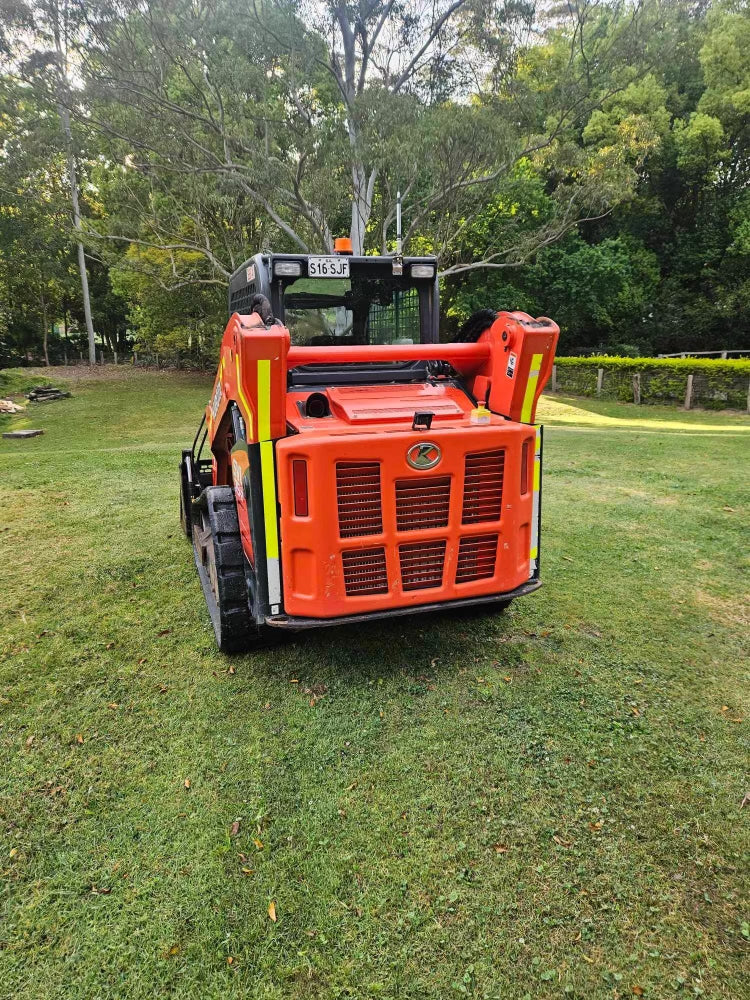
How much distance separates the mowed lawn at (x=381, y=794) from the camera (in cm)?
207

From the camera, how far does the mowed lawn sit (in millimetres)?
2068

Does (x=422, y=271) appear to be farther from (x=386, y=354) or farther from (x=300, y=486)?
(x=300, y=486)

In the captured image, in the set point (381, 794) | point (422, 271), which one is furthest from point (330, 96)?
point (381, 794)

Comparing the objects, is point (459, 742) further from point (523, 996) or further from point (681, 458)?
point (681, 458)

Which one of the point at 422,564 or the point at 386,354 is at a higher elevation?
the point at 386,354

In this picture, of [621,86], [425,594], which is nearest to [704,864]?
[425,594]

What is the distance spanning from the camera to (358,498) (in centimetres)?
321

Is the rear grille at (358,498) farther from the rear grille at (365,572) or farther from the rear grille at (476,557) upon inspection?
the rear grille at (476,557)

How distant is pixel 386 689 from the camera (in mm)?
3527

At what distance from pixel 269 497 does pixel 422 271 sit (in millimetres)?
2250

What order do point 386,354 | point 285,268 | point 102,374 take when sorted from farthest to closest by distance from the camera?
point 102,374 → point 285,268 → point 386,354

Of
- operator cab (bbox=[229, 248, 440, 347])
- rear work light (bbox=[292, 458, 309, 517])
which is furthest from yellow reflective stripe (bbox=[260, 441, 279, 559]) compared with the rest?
operator cab (bbox=[229, 248, 440, 347])

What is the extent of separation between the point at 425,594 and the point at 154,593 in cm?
244

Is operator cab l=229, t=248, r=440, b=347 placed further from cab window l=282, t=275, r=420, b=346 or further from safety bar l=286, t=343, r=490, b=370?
safety bar l=286, t=343, r=490, b=370
